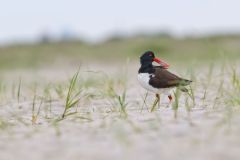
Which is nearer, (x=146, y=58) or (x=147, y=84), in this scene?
(x=147, y=84)

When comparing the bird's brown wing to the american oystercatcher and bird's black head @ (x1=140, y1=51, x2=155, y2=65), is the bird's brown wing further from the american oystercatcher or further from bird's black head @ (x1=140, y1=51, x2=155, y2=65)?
bird's black head @ (x1=140, y1=51, x2=155, y2=65)

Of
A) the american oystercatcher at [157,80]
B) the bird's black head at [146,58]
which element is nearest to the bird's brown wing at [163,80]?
the american oystercatcher at [157,80]

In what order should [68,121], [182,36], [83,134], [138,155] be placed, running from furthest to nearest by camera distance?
[182,36]
[68,121]
[83,134]
[138,155]

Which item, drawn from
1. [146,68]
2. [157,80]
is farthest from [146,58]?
[157,80]

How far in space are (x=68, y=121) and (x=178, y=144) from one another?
51.6 inches

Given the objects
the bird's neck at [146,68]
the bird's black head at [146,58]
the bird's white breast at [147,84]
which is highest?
the bird's black head at [146,58]

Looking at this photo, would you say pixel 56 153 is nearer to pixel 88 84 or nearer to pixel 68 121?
pixel 68 121

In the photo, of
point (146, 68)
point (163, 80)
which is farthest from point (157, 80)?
point (146, 68)

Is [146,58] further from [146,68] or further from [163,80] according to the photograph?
[163,80]

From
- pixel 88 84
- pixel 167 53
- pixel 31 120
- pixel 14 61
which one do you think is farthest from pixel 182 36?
pixel 31 120

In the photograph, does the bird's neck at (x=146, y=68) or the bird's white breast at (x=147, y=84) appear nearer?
the bird's white breast at (x=147, y=84)

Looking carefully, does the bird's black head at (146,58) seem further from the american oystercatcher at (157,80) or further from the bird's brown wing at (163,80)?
the bird's brown wing at (163,80)

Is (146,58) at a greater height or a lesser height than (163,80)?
greater

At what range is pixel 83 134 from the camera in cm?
343
